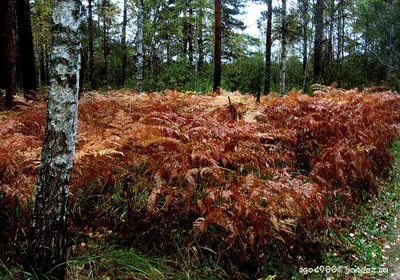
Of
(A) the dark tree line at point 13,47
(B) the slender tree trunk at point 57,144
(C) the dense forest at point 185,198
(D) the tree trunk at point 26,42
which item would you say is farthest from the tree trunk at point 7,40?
(B) the slender tree trunk at point 57,144

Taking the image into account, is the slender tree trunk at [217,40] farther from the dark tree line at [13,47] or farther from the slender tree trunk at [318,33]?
the dark tree line at [13,47]

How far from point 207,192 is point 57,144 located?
5.62 feet

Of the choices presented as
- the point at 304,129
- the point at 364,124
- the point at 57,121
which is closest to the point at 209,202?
the point at 57,121

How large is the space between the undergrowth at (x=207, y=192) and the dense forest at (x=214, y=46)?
4.98 m

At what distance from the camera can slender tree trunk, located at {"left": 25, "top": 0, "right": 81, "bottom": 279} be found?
2211 millimetres

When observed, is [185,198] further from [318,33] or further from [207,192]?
[318,33]

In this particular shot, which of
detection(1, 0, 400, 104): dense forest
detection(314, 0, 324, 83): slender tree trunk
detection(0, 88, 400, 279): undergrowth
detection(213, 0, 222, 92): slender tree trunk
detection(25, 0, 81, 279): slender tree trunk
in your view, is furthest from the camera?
detection(1, 0, 400, 104): dense forest

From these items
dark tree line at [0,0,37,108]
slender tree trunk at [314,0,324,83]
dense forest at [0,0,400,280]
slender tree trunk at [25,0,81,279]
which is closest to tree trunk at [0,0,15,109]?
dark tree line at [0,0,37,108]

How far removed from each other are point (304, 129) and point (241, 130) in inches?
58.4

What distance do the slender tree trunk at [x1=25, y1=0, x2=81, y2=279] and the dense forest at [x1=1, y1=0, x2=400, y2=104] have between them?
6.71m

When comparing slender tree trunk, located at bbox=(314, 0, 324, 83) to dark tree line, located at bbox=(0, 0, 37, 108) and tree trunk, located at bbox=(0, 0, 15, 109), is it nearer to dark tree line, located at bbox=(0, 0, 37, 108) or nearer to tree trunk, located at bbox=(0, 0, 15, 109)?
dark tree line, located at bbox=(0, 0, 37, 108)

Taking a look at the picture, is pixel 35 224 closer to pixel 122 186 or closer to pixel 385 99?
pixel 122 186

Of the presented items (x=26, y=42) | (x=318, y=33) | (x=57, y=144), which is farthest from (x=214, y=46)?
(x=57, y=144)

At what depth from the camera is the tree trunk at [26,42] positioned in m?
8.95
